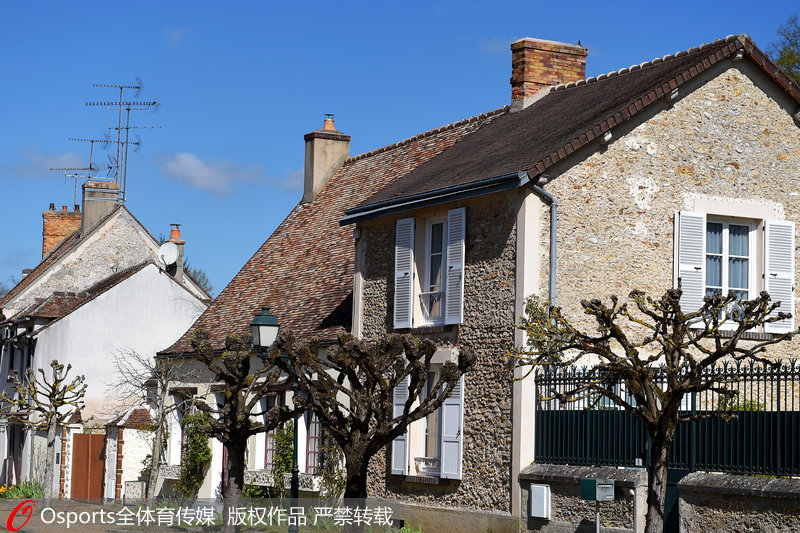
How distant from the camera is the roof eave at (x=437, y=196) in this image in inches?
650

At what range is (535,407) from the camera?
53.6 ft

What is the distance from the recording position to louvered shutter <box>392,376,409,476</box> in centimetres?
1852

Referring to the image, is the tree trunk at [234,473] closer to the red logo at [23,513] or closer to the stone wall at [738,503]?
the red logo at [23,513]

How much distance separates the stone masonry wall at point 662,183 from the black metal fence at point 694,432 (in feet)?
5.29

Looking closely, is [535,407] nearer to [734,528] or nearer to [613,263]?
[613,263]

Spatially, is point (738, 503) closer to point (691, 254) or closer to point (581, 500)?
point (581, 500)

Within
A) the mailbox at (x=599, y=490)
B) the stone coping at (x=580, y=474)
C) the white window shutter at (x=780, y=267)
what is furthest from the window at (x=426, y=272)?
the white window shutter at (x=780, y=267)

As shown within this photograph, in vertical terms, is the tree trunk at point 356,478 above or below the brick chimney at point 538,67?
below

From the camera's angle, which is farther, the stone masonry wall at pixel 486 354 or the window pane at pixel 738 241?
the window pane at pixel 738 241

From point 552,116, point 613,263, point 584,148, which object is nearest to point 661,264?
point 613,263

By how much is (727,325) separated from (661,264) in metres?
1.33

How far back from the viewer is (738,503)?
511 inches

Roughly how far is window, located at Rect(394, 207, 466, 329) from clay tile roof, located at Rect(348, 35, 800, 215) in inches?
23.2

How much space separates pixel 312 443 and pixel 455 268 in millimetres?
5197
